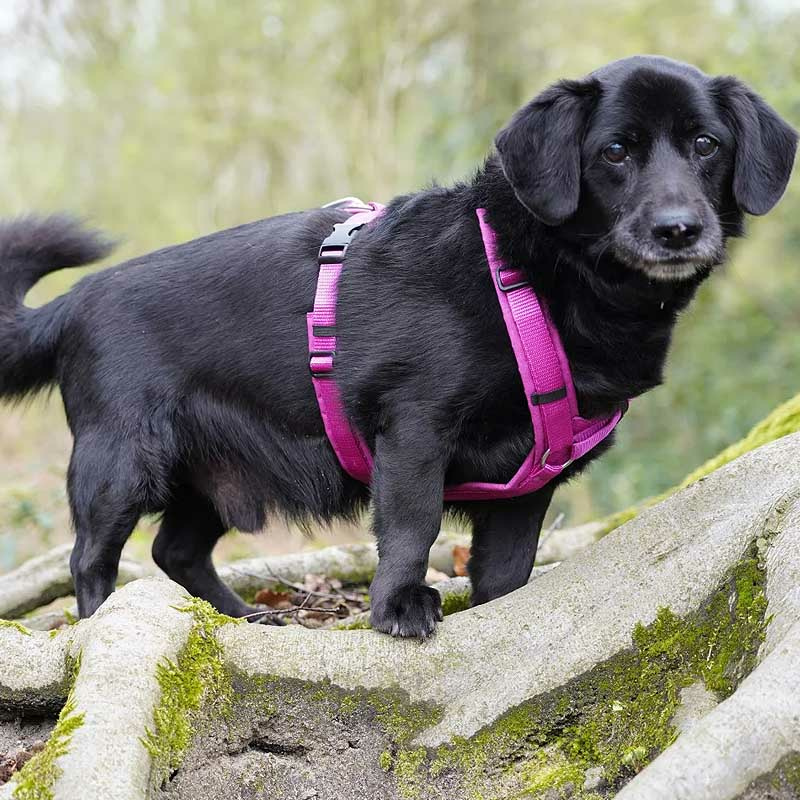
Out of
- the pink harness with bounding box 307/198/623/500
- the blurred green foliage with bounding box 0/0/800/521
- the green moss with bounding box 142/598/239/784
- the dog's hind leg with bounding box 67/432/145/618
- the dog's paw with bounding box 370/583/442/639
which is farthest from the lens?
the blurred green foliage with bounding box 0/0/800/521

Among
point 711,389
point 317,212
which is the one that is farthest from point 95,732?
point 711,389

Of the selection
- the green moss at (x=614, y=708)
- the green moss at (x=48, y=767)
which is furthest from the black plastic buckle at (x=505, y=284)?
the green moss at (x=48, y=767)

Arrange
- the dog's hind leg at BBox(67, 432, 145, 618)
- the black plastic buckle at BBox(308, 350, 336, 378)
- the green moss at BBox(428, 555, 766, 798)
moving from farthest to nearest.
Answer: the dog's hind leg at BBox(67, 432, 145, 618) < the black plastic buckle at BBox(308, 350, 336, 378) < the green moss at BBox(428, 555, 766, 798)

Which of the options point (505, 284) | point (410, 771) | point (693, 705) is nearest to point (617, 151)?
point (505, 284)

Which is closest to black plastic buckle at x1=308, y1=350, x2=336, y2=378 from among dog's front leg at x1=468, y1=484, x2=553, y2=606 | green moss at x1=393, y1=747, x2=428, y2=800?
dog's front leg at x1=468, y1=484, x2=553, y2=606

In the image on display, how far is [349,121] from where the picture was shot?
39.1 ft

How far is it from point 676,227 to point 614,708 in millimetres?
1268

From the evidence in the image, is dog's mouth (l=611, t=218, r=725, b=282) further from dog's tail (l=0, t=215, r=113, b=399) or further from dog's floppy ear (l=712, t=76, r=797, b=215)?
dog's tail (l=0, t=215, r=113, b=399)

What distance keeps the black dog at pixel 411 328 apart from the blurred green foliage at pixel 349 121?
7.58m

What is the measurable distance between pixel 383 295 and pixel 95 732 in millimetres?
1598

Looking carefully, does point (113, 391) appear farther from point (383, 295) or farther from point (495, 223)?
point (495, 223)

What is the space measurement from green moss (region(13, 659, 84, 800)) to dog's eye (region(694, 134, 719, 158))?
2194 millimetres

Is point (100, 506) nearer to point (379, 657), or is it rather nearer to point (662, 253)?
point (379, 657)

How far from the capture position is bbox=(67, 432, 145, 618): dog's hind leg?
3.45 meters
